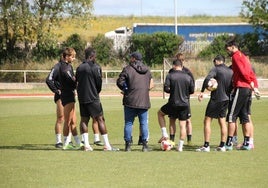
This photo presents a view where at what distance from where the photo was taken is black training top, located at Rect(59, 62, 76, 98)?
17062 millimetres

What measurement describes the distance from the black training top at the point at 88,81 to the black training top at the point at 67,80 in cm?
36

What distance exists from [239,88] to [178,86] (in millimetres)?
1239

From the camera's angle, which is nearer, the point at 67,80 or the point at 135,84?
the point at 135,84

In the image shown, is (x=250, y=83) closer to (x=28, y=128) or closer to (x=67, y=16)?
(x=28, y=128)

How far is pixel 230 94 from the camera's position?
55.3 feet

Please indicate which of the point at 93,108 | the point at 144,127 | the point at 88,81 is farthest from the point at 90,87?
the point at 144,127

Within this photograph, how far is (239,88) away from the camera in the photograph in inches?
654

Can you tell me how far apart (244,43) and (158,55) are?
248 inches

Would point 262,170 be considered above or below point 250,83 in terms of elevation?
below

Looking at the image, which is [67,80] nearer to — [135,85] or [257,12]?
[135,85]

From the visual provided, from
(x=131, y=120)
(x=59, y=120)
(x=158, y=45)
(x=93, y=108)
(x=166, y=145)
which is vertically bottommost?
(x=158, y=45)

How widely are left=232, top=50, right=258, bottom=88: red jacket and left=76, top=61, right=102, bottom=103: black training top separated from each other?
2.74 m

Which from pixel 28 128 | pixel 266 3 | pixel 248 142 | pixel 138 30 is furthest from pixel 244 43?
pixel 248 142

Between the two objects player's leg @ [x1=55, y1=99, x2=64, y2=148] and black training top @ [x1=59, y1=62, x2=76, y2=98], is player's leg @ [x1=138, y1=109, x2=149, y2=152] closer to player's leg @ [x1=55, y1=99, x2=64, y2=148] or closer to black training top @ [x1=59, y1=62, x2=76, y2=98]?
black training top @ [x1=59, y1=62, x2=76, y2=98]
